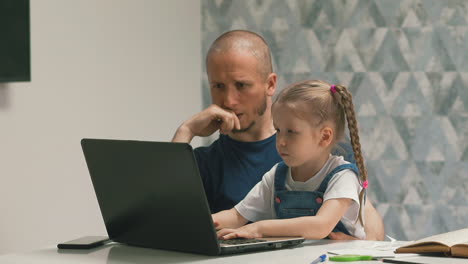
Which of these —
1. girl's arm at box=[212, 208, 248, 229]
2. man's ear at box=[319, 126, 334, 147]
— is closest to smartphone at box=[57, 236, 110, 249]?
girl's arm at box=[212, 208, 248, 229]

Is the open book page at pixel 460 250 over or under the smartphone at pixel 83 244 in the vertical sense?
under

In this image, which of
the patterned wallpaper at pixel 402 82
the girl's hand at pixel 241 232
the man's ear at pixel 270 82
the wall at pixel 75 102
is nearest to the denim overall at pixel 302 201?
the girl's hand at pixel 241 232

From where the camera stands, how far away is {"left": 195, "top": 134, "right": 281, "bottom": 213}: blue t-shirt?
7.77 ft

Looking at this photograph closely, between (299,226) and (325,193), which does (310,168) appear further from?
(299,226)

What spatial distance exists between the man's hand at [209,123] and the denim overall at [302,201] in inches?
20.1

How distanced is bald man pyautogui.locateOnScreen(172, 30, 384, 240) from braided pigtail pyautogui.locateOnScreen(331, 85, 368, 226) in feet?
1.76

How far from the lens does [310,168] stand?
6.10ft

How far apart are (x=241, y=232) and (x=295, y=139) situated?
0.35 m

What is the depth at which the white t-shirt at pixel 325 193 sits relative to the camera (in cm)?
175

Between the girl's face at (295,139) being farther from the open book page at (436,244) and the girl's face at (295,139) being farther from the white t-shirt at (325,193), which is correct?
the open book page at (436,244)

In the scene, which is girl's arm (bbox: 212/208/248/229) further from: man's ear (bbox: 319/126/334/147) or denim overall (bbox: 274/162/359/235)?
man's ear (bbox: 319/126/334/147)

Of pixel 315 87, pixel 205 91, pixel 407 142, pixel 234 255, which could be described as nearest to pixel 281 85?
pixel 205 91

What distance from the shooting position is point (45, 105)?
8.57 ft

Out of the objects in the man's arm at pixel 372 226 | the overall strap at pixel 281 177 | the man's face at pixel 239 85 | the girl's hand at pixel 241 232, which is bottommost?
the man's arm at pixel 372 226
